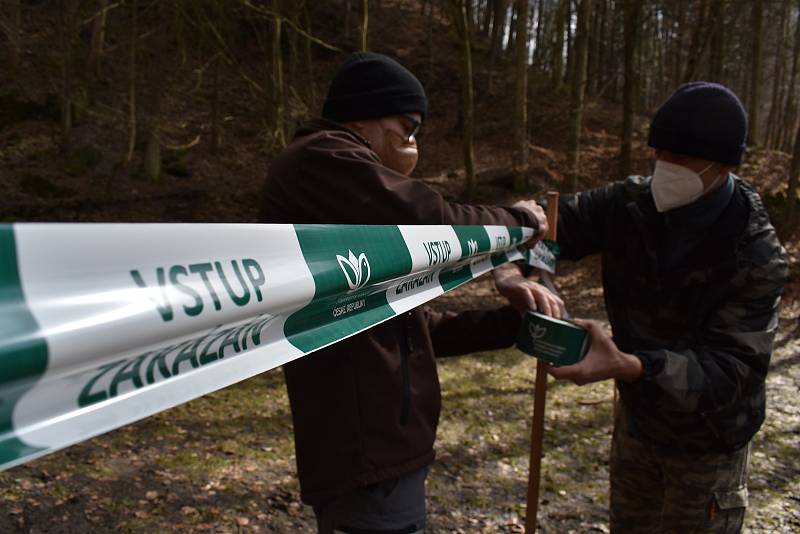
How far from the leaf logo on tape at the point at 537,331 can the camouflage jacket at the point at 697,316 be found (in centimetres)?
36

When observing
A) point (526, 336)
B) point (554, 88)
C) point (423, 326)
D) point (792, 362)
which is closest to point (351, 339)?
point (423, 326)

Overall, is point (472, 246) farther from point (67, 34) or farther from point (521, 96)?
point (67, 34)

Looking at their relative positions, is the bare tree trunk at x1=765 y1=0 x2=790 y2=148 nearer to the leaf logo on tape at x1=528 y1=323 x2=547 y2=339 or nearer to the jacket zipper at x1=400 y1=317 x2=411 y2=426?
the leaf logo on tape at x1=528 y1=323 x2=547 y2=339

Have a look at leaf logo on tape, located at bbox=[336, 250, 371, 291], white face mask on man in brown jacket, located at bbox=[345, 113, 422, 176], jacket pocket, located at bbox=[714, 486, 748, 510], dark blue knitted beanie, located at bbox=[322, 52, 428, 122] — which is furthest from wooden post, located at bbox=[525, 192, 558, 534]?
leaf logo on tape, located at bbox=[336, 250, 371, 291]

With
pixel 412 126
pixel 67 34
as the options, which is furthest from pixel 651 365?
pixel 67 34

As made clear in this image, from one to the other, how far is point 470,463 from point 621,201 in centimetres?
312

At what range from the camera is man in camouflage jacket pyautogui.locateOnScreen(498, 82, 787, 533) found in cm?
221

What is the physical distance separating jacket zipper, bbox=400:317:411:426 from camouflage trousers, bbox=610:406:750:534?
4.34 feet

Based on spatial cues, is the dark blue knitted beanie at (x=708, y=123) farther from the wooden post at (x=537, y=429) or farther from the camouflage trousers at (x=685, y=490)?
the camouflage trousers at (x=685, y=490)

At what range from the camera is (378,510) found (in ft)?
6.08

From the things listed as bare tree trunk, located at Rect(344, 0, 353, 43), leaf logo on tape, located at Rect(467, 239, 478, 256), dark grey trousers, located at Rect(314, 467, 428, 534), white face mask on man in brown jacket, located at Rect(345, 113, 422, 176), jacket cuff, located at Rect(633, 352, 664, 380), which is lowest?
dark grey trousers, located at Rect(314, 467, 428, 534)

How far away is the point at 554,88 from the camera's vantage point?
21.9m

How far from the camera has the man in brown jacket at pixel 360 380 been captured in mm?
1834

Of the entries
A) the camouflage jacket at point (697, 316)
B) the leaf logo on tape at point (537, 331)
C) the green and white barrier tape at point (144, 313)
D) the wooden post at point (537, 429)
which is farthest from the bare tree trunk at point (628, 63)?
the green and white barrier tape at point (144, 313)
